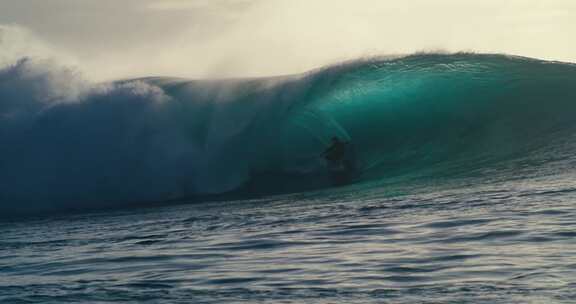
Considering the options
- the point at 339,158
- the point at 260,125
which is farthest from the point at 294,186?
the point at 260,125

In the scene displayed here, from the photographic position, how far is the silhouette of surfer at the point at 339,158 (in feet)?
52.4

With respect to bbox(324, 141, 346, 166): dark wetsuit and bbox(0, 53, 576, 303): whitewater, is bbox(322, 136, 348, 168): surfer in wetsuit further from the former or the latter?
bbox(0, 53, 576, 303): whitewater

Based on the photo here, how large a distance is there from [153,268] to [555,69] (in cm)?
1309

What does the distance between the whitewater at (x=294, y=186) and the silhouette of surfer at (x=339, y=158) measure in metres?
0.27

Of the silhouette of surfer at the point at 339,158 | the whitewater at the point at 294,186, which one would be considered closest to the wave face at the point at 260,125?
the whitewater at the point at 294,186

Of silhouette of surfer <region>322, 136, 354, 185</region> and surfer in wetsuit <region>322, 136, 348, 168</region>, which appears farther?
surfer in wetsuit <region>322, 136, 348, 168</region>

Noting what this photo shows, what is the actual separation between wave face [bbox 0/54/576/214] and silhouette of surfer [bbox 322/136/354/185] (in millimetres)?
194

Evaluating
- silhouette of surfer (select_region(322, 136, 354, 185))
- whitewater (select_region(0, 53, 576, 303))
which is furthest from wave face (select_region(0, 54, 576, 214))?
silhouette of surfer (select_region(322, 136, 354, 185))

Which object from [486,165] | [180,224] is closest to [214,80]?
[486,165]

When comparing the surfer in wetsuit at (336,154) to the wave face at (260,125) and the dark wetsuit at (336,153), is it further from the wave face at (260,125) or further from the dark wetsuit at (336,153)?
the wave face at (260,125)

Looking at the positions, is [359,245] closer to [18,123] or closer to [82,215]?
[82,215]

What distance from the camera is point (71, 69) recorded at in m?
19.9

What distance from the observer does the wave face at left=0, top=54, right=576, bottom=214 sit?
53.7 feet

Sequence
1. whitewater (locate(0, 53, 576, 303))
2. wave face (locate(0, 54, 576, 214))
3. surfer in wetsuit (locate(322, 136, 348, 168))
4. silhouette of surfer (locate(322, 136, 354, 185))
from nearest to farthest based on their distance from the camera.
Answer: whitewater (locate(0, 53, 576, 303)) → silhouette of surfer (locate(322, 136, 354, 185)) → wave face (locate(0, 54, 576, 214)) → surfer in wetsuit (locate(322, 136, 348, 168))
